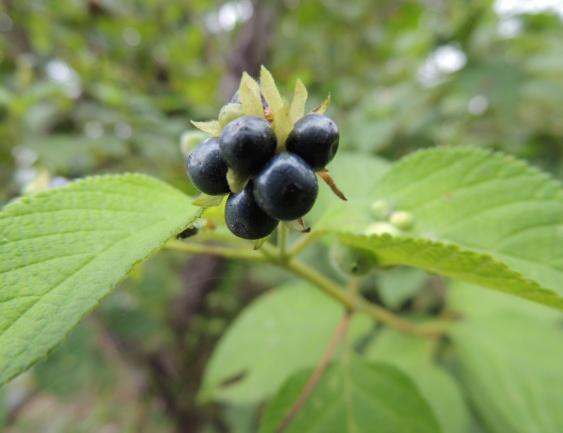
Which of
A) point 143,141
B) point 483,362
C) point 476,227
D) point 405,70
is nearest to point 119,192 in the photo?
point 476,227

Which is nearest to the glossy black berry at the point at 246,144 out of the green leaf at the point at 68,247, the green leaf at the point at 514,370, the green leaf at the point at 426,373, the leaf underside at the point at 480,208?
the green leaf at the point at 68,247

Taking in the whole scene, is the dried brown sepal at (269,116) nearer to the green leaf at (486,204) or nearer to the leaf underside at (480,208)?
the leaf underside at (480,208)

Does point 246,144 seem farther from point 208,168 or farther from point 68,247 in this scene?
point 68,247

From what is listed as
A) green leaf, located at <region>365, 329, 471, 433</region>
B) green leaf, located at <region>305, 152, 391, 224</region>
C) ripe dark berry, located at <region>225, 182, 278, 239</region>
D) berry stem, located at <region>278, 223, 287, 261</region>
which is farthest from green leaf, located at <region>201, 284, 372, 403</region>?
ripe dark berry, located at <region>225, 182, 278, 239</region>

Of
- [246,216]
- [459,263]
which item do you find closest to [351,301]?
[459,263]

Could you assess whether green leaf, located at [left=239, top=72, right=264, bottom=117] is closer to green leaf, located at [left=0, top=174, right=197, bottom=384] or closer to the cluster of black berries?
the cluster of black berries
